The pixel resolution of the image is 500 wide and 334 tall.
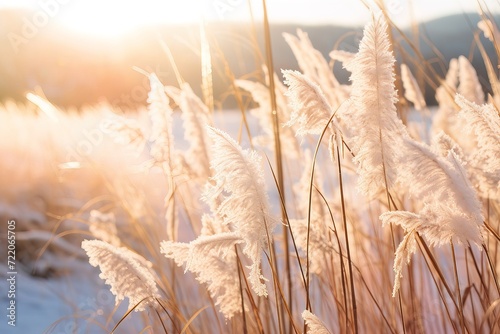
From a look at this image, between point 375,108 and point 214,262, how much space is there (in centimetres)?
38

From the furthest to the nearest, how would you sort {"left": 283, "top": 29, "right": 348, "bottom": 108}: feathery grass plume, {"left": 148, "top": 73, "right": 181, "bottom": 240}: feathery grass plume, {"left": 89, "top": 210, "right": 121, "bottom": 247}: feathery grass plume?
{"left": 89, "top": 210, "right": 121, "bottom": 247}: feathery grass plume, {"left": 283, "top": 29, "right": 348, "bottom": 108}: feathery grass plume, {"left": 148, "top": 73, "right": 181, "bottom": 240}: feathery grass plume

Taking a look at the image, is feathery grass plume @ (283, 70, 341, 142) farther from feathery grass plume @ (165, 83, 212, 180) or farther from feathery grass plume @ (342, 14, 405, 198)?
feathery grass plume @ (165, 83, 212, 180)

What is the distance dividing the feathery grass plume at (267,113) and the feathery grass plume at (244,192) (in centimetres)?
82

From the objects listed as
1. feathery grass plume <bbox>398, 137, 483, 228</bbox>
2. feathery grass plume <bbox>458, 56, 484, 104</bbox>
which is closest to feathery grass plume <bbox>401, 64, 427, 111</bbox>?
feathery grass plume <bbox>458, 56, 484, 104</bbox>

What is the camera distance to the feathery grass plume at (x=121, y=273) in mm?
952

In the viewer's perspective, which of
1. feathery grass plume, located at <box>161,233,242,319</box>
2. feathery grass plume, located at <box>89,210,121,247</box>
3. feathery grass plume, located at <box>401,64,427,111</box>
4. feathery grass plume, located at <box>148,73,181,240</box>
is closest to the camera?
feathery grass plume, located at <box>161,233,242,319</box>

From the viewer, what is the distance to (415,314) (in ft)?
4.75

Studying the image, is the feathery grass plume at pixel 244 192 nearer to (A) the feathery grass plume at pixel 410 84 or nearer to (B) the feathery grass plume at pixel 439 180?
(B) the feathery grass plume at pixel 439 180

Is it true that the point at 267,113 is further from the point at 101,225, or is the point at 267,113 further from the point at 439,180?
the point at 439,180

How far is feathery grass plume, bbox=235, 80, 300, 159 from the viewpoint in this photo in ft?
5.41

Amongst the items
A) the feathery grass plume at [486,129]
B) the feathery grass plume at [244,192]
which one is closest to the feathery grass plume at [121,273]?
the feathery grass plume at [244,192]

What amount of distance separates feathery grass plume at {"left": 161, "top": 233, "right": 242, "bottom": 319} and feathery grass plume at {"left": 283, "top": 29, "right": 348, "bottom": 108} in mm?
545

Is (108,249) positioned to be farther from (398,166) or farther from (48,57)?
(48,57)

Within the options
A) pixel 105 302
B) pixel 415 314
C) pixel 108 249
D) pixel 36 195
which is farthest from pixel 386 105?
pixel 36 195
